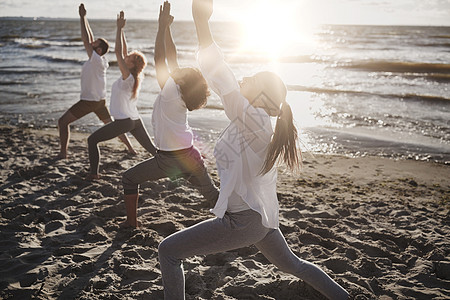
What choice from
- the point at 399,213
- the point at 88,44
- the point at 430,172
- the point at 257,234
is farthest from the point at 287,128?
the point at 430,172

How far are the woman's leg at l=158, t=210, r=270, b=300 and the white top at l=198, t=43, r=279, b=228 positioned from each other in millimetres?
57

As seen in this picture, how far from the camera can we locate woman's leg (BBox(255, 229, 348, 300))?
2.54m

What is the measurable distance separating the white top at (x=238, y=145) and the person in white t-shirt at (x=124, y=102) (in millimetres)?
3013

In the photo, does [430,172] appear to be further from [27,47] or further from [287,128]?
[27,47]

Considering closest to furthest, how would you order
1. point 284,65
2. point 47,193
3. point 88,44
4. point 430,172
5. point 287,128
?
point 287,128 → point 47,193 → point 88,44 → point 430,172 → point 284,65

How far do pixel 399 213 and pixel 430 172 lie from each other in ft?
7.70

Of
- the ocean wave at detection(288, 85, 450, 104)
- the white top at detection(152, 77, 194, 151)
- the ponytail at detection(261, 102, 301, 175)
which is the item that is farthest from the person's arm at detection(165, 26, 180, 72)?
the ocean wave at detection(288, 85, 450, 104)

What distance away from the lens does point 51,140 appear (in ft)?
26.8

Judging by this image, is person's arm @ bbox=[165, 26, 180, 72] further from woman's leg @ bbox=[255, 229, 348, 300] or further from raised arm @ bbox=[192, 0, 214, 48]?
woman's leg @ bbox=[255, 229, 348, 300]

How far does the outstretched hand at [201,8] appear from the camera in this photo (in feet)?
7.32

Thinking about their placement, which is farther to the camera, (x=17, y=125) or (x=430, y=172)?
(x=17, y=125)

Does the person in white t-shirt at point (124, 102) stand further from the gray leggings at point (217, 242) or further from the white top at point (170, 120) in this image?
the gray leggings at point (217, 242)

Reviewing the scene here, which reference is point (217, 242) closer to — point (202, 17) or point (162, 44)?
point (202, 17)

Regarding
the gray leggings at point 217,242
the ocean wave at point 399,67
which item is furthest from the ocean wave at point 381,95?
the gray leggings at point 217,242
